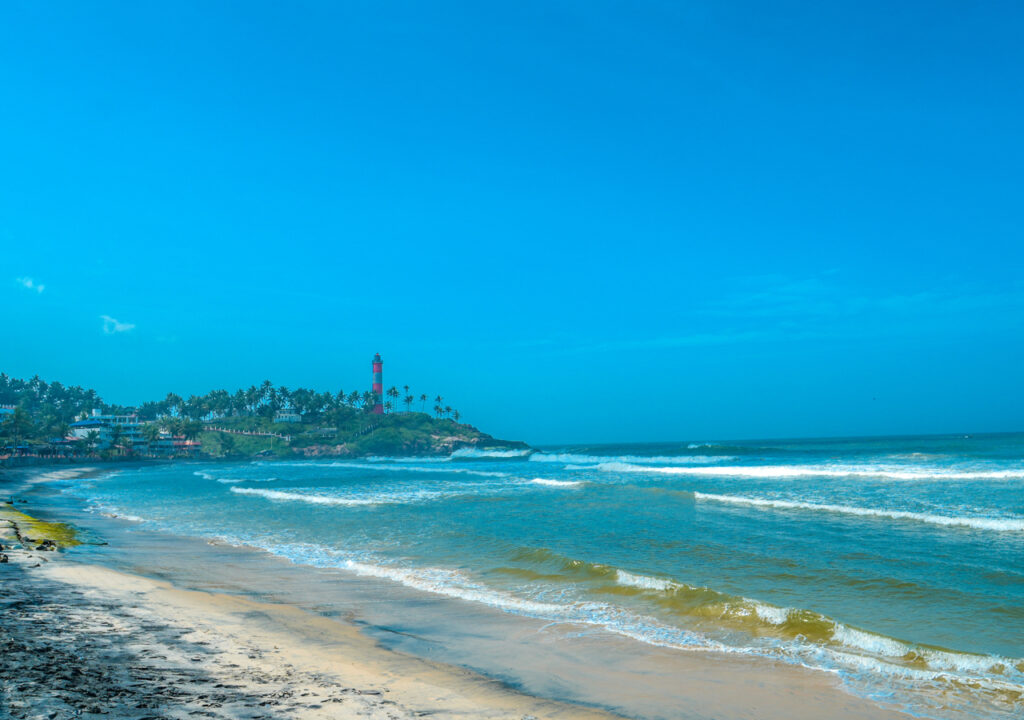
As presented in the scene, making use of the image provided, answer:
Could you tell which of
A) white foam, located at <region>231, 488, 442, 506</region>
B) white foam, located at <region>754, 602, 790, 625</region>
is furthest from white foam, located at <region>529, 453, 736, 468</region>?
white foam, located at <region>754, 602, 790, 625</region>

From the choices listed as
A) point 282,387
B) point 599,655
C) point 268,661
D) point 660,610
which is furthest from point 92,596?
point 282,387

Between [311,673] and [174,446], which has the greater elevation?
[311,673]

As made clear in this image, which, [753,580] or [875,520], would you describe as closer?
[753,580]

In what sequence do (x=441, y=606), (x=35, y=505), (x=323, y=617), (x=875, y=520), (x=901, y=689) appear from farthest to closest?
1. (x=35, y=505)
2. (x=875, y=520)
3. (x=441, y=606)
4. (x=323, y=617)
5. (x=901, y=689)

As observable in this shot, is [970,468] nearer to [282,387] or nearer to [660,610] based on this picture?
[660,610]

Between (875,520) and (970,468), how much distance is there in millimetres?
24238

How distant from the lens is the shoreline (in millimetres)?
5699

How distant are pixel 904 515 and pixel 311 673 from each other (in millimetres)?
18740

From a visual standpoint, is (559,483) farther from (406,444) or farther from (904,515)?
(406,444)

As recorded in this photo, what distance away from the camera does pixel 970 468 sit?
3647 cm

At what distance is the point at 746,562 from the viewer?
13.0m

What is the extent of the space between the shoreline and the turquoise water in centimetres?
76

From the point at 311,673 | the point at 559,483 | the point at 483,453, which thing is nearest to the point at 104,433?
the point at 483,453

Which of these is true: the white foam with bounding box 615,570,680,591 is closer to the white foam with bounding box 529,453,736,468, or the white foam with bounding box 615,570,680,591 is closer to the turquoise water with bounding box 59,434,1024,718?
the turquoise water with bounding box 59,434,1024,718
